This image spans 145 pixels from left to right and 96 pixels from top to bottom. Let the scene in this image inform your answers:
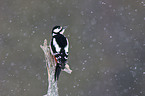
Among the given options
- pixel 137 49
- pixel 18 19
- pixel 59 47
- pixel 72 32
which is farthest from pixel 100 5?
pixel 59 47

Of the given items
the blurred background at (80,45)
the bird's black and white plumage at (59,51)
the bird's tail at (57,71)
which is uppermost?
the bird's black and white plumage at (59,51)

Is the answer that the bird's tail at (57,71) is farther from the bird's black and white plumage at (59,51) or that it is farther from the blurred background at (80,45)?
the blurred background at (80,45)

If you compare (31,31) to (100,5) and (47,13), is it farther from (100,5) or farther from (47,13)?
(100,5)

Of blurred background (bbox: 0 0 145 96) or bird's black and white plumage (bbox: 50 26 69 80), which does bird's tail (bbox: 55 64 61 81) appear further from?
blurred background (bbox: 0 0 145 96)

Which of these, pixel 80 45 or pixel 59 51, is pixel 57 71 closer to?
pixel 59 51

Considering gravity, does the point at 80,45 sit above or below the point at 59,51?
below

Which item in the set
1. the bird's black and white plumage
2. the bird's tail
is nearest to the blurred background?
the bird's black and white plumage

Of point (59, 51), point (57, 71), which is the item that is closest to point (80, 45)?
point (59, 51)

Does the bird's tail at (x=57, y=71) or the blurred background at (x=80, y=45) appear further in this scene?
the blurred background at (x=80, y=45)

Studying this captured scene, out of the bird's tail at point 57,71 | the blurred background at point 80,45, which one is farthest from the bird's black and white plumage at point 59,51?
the blurred background at point 80,45
